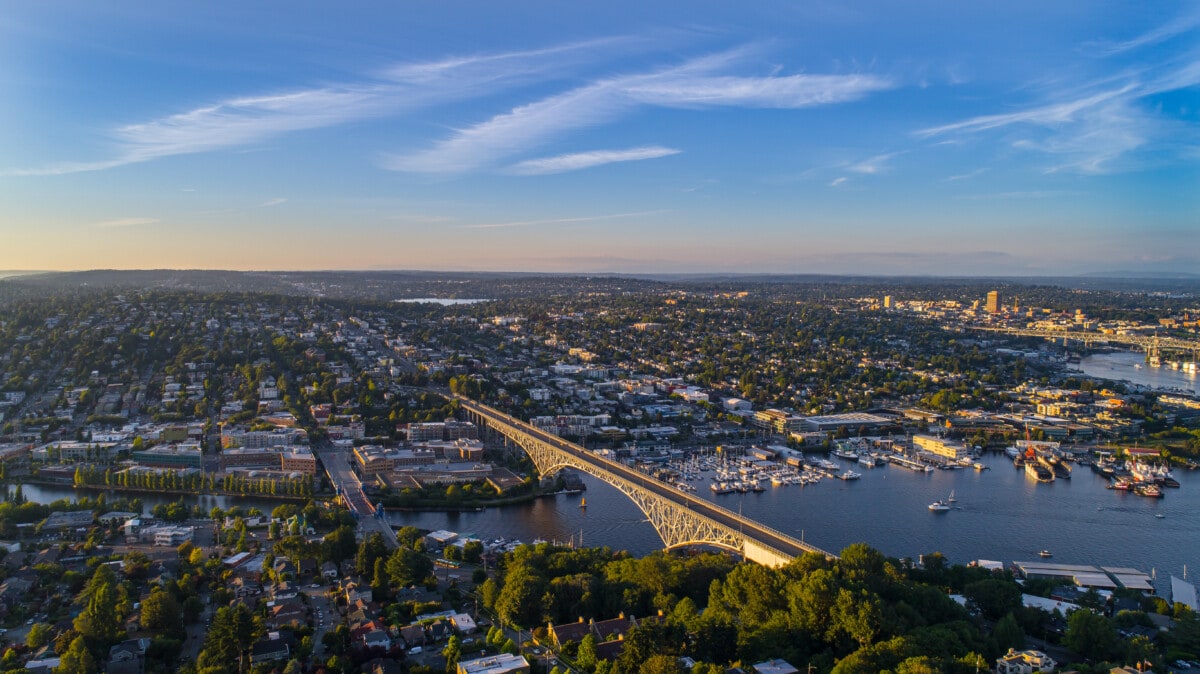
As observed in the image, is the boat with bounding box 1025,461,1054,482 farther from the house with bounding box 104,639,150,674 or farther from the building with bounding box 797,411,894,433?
the house with bounding box 104,639,150,674

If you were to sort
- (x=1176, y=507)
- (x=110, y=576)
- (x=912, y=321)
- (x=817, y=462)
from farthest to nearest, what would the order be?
(x=912, y=321) < (x=817, y=462) < (x=1176, y=507) < (x=110, y=576)

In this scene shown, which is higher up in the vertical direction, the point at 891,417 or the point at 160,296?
the point at 160,296

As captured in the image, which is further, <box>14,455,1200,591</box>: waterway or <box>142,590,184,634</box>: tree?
<box>14,455,1200,591</box>: waterway

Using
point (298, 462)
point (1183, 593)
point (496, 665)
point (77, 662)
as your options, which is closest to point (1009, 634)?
point (1183, 593)

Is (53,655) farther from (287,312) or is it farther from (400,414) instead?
(287,312)

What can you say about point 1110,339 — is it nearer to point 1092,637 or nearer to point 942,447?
point 942,447

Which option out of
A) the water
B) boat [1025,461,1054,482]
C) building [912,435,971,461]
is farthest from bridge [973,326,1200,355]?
boat [1025,461,1054,482]

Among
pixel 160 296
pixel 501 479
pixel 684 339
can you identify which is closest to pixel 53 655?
pixel 501 479
